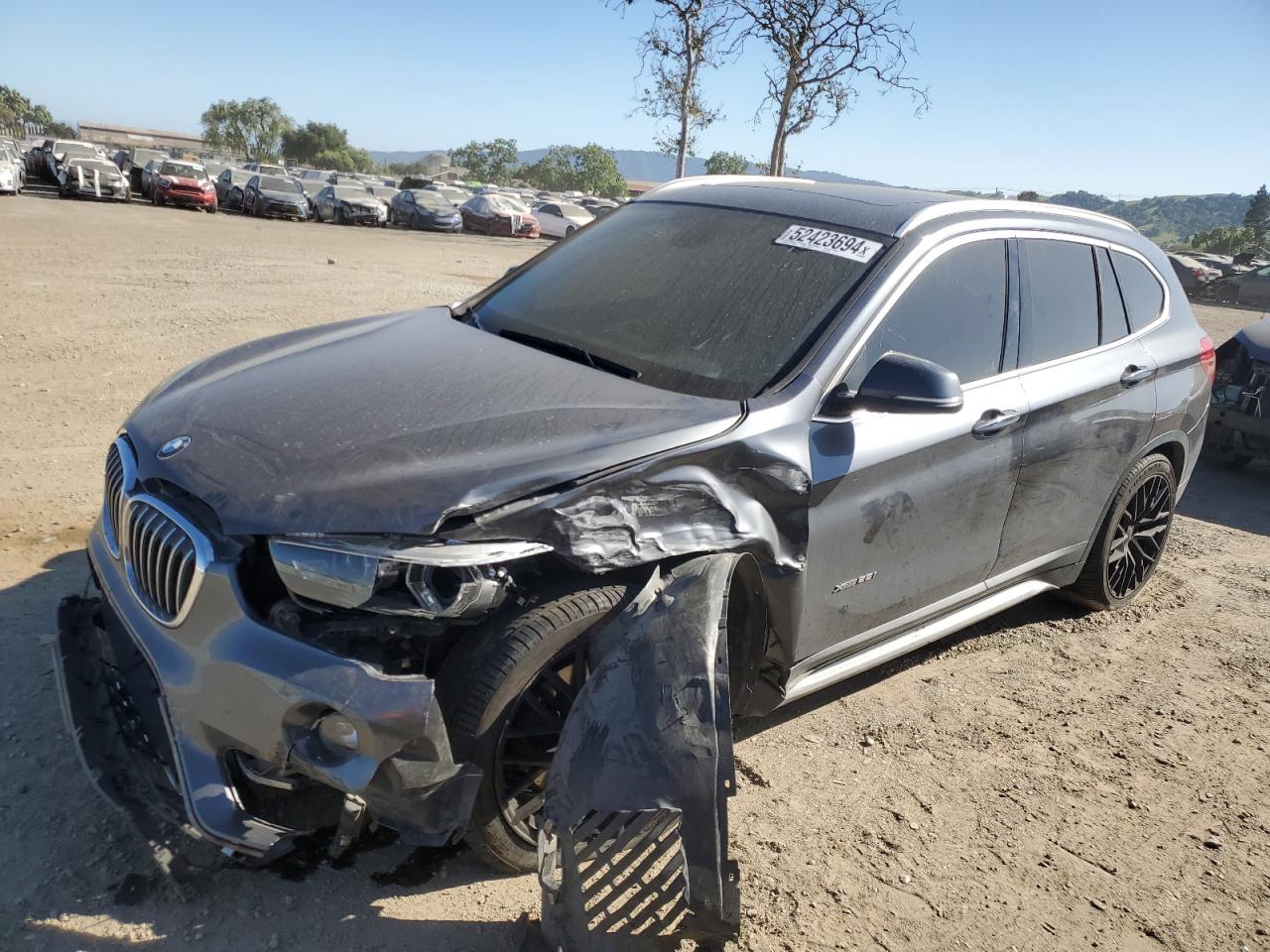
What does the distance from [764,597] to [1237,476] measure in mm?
7281

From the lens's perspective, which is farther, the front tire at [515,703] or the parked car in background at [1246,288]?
the parked car in background at [1246,288]

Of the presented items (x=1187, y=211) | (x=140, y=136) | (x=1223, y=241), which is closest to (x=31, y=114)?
(x=140, y=136)

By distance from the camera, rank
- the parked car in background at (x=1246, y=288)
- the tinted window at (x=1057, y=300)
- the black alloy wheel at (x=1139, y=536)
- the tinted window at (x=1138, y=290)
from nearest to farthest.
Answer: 1. the tinted window at (x=1057, y=300)
2. the tinted window at (x=1138, y=290)
3. the black alloy wheel at (x=1139, y=536)
4. the parked car in background at (x=1246, y=288)

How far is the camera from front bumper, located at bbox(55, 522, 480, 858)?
2186 mm

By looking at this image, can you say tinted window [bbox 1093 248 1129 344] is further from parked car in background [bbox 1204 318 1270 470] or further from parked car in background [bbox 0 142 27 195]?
parked car in background [bbox 0 142 27 195]

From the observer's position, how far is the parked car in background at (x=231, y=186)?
104ft

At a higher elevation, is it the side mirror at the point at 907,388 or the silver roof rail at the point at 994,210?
the silver roof rail at the point at 994,210

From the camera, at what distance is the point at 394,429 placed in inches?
103

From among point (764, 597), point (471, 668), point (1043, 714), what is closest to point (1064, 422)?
point (1043, 714)

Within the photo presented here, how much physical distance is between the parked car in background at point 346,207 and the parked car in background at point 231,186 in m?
2.44

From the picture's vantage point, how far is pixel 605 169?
95.1 m

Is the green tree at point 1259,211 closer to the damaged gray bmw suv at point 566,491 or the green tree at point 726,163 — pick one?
the green tree at point 726,163

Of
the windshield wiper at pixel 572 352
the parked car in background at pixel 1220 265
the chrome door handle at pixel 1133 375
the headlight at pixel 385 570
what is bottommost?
the parked car in background at pixel 1220 265

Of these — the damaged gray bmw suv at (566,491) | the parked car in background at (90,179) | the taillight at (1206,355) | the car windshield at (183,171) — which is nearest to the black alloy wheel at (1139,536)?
the damaged gray bmw suv at (566,491)
